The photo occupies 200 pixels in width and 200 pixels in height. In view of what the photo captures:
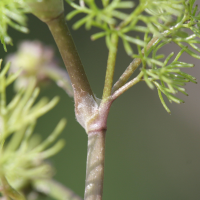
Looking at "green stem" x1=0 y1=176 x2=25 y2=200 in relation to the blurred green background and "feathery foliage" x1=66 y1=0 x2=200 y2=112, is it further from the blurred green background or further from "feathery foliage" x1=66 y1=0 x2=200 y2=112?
the blurred green background

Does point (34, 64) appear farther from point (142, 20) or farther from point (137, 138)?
point (137, 138)

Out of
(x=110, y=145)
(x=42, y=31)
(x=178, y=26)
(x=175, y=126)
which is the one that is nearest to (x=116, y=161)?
(x=110, y=145)

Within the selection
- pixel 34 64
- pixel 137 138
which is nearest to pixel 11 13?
pixel 34 64

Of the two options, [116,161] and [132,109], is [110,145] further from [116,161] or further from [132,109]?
[132,109]

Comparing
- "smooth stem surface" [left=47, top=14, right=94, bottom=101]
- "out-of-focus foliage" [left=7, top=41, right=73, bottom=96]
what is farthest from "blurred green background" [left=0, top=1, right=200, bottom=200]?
"smooth stem surface" [left=47, top=14, right=94, bottom=101]

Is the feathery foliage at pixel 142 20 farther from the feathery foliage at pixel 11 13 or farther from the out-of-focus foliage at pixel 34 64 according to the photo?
the out-of-focus foliage at pixel 34 64
